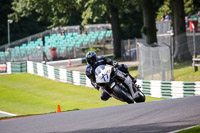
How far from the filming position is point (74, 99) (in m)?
21.6

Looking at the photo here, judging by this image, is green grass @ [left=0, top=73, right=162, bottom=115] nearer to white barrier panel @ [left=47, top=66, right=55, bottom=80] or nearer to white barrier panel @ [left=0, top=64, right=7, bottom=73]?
white barrier panel @ [left=47, top=66, right=55, bottom=80]

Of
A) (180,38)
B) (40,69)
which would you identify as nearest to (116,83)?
(180,38)

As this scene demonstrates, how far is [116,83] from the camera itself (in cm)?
1252

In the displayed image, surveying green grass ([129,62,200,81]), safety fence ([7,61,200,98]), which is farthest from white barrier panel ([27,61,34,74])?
green grass ([129,62,200,81])

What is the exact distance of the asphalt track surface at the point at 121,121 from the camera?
731cm

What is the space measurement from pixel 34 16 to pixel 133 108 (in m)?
55.0

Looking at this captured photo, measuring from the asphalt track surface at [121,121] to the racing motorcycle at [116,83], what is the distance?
275 centimetres

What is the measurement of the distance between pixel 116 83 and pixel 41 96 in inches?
455

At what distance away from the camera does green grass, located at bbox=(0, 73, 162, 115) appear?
1924 centimetres

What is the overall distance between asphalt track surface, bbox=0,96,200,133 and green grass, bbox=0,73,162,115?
31.6ft

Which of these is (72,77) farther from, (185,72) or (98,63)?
(98,63)

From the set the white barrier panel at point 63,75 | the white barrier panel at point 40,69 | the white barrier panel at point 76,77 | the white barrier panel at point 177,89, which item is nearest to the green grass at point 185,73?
the white barrier panel at point 177,89

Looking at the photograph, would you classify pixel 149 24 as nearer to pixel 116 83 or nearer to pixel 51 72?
Answer: pixel 51 72

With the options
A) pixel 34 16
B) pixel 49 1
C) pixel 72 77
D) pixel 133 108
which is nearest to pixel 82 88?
pixel 72 77
